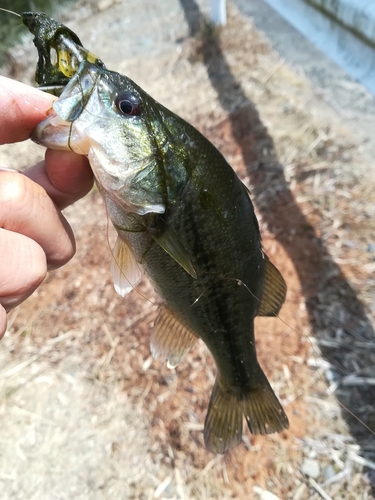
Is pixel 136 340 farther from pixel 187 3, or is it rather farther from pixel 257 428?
pixel 187 3

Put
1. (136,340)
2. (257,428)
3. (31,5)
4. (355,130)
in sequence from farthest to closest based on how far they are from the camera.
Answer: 1. (31,5)
2. (355,130)
3. (136,340)
4. (257,428)

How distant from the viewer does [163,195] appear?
1524 mm

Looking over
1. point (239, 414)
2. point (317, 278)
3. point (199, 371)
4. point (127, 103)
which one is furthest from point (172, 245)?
point (317, 278)

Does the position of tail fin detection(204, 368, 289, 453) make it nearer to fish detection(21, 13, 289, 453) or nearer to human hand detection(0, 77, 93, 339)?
fish detection(21, 13, 289, 453)

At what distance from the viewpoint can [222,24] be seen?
6.93 meters

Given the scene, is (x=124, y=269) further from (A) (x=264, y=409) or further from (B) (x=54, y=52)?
(A) (x=264, y=409)

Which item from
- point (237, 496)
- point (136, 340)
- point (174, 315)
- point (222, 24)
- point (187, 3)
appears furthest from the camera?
point (187, 3)

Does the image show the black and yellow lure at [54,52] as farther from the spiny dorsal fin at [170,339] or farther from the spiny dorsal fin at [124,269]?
the spiny dorsal fin at [170,339]

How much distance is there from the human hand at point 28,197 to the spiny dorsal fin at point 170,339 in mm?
625

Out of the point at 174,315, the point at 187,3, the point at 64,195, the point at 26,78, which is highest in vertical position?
the point at 187,3

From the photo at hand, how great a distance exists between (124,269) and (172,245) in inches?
11.1

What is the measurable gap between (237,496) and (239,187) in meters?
1.97

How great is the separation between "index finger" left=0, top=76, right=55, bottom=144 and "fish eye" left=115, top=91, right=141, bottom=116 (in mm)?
213

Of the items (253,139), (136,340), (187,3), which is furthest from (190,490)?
(187,3)
